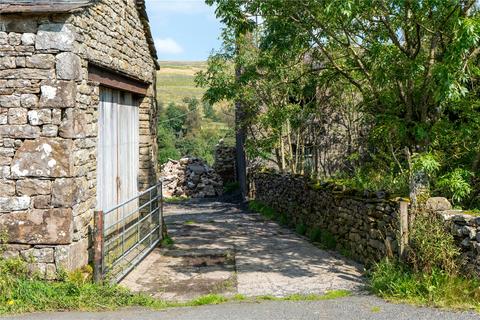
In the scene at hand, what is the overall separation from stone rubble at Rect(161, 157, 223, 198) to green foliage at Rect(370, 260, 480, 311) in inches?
759

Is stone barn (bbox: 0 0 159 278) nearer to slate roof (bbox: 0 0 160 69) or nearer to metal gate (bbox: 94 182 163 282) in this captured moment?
slate roof (bbox: 0 0 160 69)

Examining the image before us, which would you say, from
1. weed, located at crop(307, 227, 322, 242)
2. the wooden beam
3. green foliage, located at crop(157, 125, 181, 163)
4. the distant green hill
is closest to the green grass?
green foliage, located at crop(157, 125, 181, 163)

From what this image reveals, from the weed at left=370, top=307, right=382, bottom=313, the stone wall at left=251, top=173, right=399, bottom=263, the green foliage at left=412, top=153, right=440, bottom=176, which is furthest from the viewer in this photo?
the stone wall at left=251, top=173, right=399, bottom=263

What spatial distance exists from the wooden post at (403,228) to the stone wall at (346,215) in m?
0.22

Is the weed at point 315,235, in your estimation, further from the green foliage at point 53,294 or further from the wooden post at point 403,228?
the green foliage at point 53,294

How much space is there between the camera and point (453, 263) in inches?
263

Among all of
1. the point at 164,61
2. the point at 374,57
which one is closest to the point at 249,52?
the point at 374,57

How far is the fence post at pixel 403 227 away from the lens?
7.54 metres

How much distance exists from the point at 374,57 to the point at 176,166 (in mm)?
20771

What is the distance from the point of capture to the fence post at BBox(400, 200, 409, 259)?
297 inches

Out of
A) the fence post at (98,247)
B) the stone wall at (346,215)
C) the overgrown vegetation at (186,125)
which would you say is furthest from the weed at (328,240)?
the overgrown vegetation at (186,125)

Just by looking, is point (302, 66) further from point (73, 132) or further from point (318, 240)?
point (73, 132)

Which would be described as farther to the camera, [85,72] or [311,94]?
[311,94]

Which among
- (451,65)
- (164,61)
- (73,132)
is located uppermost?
(164,61)
